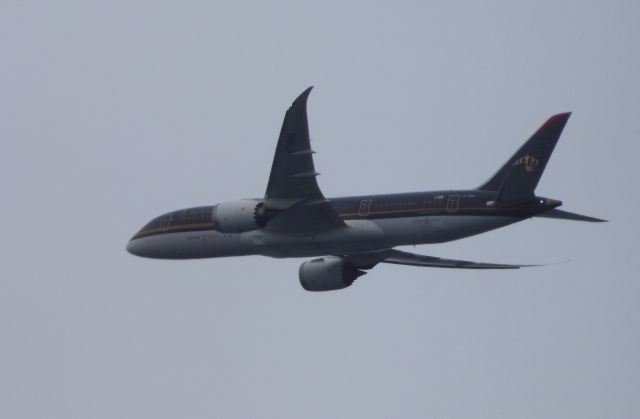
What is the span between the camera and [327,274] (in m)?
56.6

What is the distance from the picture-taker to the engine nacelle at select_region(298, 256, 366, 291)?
186 ft

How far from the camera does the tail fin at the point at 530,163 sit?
158 feet

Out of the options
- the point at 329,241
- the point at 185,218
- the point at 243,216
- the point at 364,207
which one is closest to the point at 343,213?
the point at 364,207

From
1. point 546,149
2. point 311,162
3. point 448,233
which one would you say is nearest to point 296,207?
point 311,162

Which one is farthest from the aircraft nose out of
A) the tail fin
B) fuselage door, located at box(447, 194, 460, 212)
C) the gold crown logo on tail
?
the gold crown logo on tail

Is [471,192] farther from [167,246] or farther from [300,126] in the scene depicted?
[167,246]

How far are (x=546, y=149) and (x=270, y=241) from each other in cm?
1118

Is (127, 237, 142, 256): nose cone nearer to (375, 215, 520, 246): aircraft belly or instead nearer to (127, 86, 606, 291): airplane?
(127, 86, 606, 291): airplane

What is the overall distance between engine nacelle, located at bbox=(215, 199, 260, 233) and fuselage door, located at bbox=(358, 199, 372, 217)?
4.21 m

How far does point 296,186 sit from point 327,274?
835cm

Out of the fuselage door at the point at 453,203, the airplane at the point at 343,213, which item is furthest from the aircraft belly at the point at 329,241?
the fuselage door at the point at 453,203

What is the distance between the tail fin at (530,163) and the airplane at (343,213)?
0.12ft

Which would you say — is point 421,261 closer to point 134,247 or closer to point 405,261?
point 405,261

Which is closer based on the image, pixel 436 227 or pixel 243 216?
pixel 436 227
